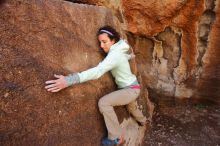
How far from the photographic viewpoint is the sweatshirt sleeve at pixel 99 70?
2477 mm

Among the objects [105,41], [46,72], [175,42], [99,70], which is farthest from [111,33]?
[175,42]

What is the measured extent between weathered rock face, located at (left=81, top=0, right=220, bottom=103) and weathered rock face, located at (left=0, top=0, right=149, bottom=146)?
1615 mm

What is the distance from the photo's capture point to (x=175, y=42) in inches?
193

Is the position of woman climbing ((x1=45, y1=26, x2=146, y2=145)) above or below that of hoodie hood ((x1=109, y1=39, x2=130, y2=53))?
below

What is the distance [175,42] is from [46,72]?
3026 millimetres

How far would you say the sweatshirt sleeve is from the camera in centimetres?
248

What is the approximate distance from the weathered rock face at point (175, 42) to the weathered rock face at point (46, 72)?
1615mm

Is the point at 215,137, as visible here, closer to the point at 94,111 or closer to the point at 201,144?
the point at 201,144

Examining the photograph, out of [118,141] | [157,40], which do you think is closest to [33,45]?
[118,141]

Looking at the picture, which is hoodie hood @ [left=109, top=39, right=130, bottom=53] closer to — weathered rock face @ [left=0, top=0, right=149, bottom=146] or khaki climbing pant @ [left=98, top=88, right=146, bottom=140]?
weathered rock face @ [left=0, top=0, right=149, bottom=146]

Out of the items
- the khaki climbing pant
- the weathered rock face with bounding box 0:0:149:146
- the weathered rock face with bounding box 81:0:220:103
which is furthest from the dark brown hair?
the weathered rock face with bounding box 81:0:220:103

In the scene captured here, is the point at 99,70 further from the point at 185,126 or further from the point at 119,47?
the point at 185,126

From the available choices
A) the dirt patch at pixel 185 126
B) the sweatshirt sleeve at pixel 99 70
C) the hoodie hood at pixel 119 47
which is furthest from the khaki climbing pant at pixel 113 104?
the dirt patch at pixel 185 126

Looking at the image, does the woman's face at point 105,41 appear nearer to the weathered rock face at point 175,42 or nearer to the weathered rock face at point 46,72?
the weathered rock face at point 46,72
